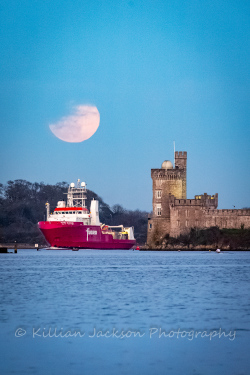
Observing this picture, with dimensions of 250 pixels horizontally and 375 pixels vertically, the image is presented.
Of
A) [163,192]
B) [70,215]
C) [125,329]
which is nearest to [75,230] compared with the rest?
[70,215]

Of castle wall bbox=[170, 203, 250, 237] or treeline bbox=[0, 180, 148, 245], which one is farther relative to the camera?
treeline bbox=[0, 180, 148, 245]

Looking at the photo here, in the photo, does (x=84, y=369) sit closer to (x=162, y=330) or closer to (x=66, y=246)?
(x=162, y=330)

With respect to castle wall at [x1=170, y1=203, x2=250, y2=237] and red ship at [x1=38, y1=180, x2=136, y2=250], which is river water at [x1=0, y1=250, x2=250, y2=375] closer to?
castle wall at [x1=170, y1=203, x2=250, y2=237]

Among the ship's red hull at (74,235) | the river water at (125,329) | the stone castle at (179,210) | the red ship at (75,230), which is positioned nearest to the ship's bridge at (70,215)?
the red ship at (75,230)

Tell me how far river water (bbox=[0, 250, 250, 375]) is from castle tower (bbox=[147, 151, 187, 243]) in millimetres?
57129

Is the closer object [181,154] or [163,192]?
[163,192]

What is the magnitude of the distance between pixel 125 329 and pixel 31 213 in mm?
112560

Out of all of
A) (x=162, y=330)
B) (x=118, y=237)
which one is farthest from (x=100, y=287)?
(x=118, y=237)

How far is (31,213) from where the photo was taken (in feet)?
432

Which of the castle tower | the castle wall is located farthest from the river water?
the castle tower

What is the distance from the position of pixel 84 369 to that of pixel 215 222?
74130 millimetres

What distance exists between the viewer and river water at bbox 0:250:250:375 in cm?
1552

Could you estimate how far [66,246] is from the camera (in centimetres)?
9994

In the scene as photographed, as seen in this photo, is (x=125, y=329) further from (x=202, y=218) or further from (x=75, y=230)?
(x=75, y=230)
